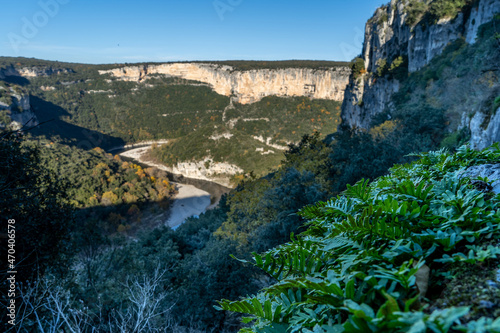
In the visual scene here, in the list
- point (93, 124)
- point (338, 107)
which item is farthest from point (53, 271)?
point (93, 124)

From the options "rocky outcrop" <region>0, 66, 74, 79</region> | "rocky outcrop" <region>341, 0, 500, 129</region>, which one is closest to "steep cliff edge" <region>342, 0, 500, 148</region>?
"rocky outcrop" <region>341, 0, 500, 129</region>

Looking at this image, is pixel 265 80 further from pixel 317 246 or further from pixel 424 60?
pixel 317 246

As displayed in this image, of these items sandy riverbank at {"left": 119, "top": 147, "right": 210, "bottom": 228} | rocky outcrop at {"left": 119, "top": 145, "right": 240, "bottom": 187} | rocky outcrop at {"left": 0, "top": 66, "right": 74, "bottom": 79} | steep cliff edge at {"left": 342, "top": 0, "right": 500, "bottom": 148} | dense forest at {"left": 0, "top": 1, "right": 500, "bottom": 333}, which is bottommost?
sandy riverbank at {"left": 119, "top": 147, "right": 210, "bottom": 228}

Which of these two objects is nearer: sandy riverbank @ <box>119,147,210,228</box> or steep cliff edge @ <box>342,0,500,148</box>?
steep cliff edge @ <box>342,0,500,148</box>

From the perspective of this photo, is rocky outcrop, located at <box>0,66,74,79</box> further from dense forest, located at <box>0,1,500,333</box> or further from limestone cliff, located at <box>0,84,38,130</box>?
dense forest, located at <box>0,1,500,333</box>

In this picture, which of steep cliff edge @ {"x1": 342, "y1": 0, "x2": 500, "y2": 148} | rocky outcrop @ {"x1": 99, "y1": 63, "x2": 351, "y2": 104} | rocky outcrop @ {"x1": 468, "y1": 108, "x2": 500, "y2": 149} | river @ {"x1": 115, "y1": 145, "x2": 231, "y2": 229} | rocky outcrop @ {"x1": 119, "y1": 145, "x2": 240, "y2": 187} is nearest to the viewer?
rocky outcrop @ {"x1": 468, "y1": 108, "x2": 500, "y2": 149}

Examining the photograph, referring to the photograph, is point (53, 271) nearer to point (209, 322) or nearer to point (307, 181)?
point (209, 322)
